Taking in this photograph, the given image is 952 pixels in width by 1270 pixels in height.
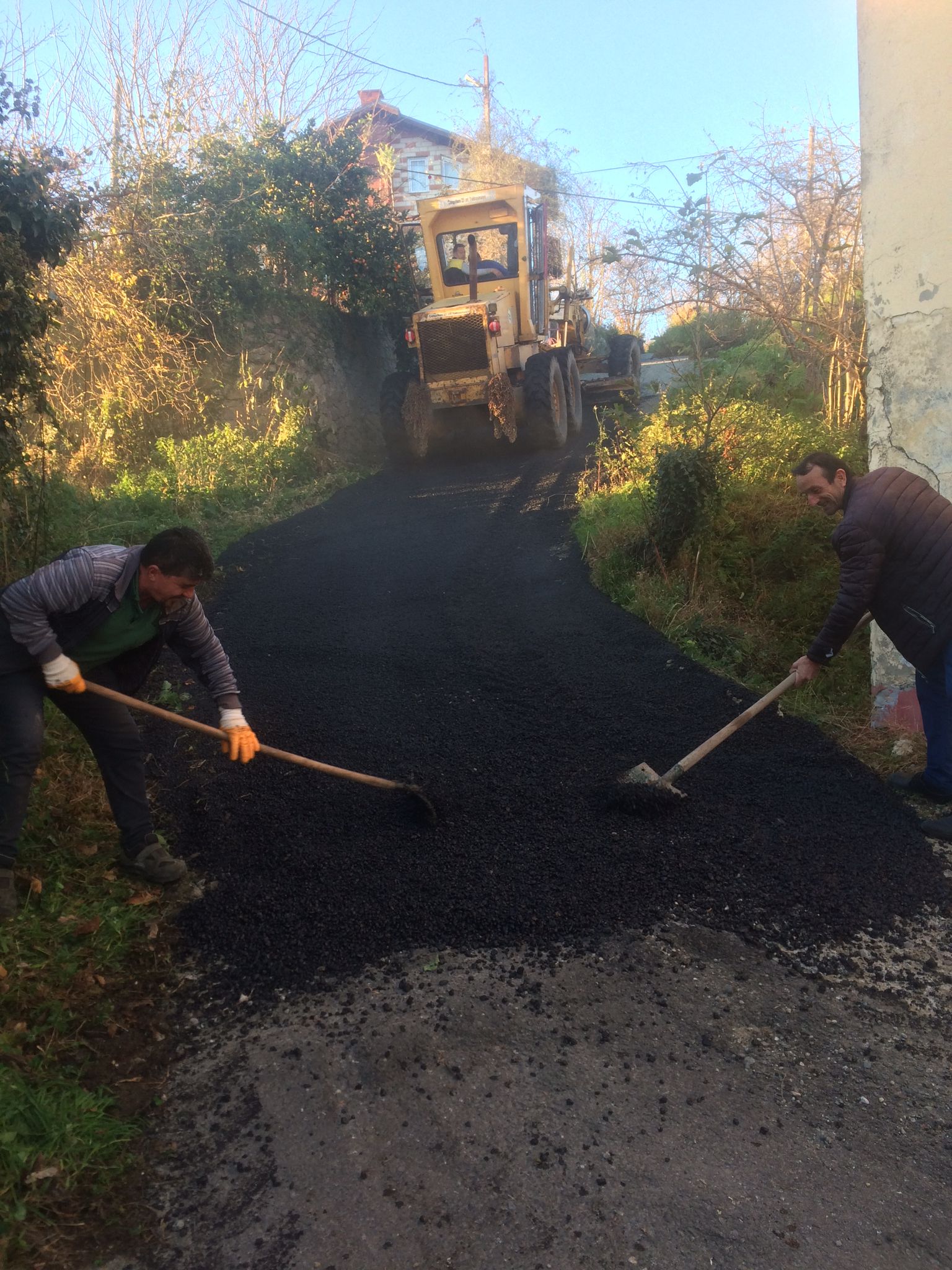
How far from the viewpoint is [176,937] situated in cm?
326

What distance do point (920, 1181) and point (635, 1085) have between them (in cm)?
76

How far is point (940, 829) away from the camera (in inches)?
149

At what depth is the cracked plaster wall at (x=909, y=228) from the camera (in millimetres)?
4211

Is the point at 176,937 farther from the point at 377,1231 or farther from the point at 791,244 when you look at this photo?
the point at 791,244

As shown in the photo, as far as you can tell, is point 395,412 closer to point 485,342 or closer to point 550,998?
point 485,342

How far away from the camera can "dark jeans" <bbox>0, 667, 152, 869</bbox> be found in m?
3.01

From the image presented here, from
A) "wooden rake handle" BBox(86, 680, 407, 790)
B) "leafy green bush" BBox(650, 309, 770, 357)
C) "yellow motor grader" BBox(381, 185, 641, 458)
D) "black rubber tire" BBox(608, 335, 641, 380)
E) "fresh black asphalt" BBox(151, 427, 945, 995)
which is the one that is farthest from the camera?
"black rubber tire" BBox(608, 335, 641, 380)

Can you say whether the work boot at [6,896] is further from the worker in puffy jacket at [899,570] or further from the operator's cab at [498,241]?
the operator's cab at [498,241]

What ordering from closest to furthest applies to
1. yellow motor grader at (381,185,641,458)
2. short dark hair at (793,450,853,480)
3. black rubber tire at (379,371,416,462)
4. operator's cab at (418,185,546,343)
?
short dark hair at (793,450,853,480) → yellow motor grader at (381,185,641,458) → black rubber tire at (379,371,416,462) → operator's cab at (418,185,546,343)

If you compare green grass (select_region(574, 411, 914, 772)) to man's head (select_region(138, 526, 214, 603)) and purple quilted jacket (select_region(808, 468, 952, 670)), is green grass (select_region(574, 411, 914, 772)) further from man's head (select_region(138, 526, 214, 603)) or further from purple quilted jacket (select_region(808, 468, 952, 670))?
man's head (select_region(138, 526, 214, 603))

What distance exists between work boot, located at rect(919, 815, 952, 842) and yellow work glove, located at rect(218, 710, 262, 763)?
2989 millimetres

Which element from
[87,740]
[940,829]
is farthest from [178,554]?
[940,829]

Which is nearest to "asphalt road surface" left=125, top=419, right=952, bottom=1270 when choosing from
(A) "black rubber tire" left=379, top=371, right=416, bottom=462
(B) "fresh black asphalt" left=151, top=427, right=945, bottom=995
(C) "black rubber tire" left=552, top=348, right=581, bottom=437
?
(B) "fresh black asphalt" left=151, top=427, right=945, bottom=995

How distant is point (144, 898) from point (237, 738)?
751 mm
